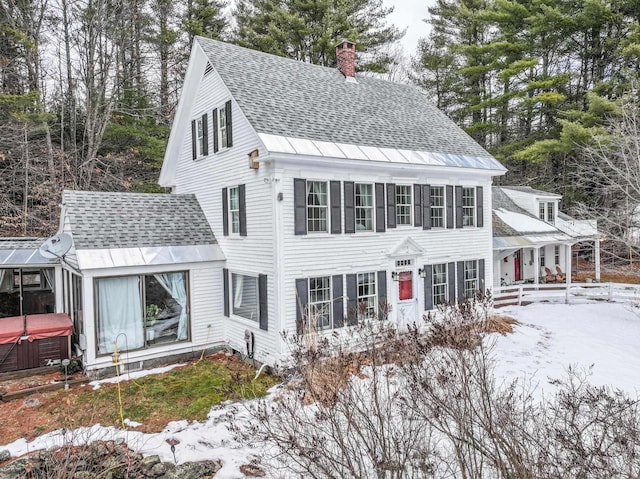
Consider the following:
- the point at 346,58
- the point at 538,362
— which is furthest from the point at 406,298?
the point at 346,58

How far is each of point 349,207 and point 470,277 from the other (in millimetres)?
5316

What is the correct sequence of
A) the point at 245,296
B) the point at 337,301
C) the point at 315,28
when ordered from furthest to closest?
the point at 315,28, the point at 245,296, the point at 337,301

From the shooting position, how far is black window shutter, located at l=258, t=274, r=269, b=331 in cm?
957

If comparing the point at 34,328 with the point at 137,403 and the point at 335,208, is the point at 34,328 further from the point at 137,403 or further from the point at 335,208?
the point at 335,208

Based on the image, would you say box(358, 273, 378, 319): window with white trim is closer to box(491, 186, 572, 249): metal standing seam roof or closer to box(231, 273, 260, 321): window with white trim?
box(231, 273, 260, 321): window with white trim

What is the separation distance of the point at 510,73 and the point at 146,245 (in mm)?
22905

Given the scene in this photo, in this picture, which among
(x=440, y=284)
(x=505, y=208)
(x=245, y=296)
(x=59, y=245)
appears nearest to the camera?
(x=59, y=245)

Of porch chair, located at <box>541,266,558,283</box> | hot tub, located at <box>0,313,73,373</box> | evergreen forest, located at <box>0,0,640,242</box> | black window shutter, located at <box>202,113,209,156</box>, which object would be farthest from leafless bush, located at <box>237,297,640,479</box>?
porch chair, located at <box>541,266,558,283</box>

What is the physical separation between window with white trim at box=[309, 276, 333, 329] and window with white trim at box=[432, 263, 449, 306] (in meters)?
3.79

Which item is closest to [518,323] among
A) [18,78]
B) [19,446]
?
[19,446]

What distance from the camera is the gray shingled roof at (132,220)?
32.1 ft

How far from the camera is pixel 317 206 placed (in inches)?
389

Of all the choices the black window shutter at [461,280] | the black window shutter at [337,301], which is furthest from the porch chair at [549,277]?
the black window shutter at [337,301]

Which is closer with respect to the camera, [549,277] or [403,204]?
[403,204]
